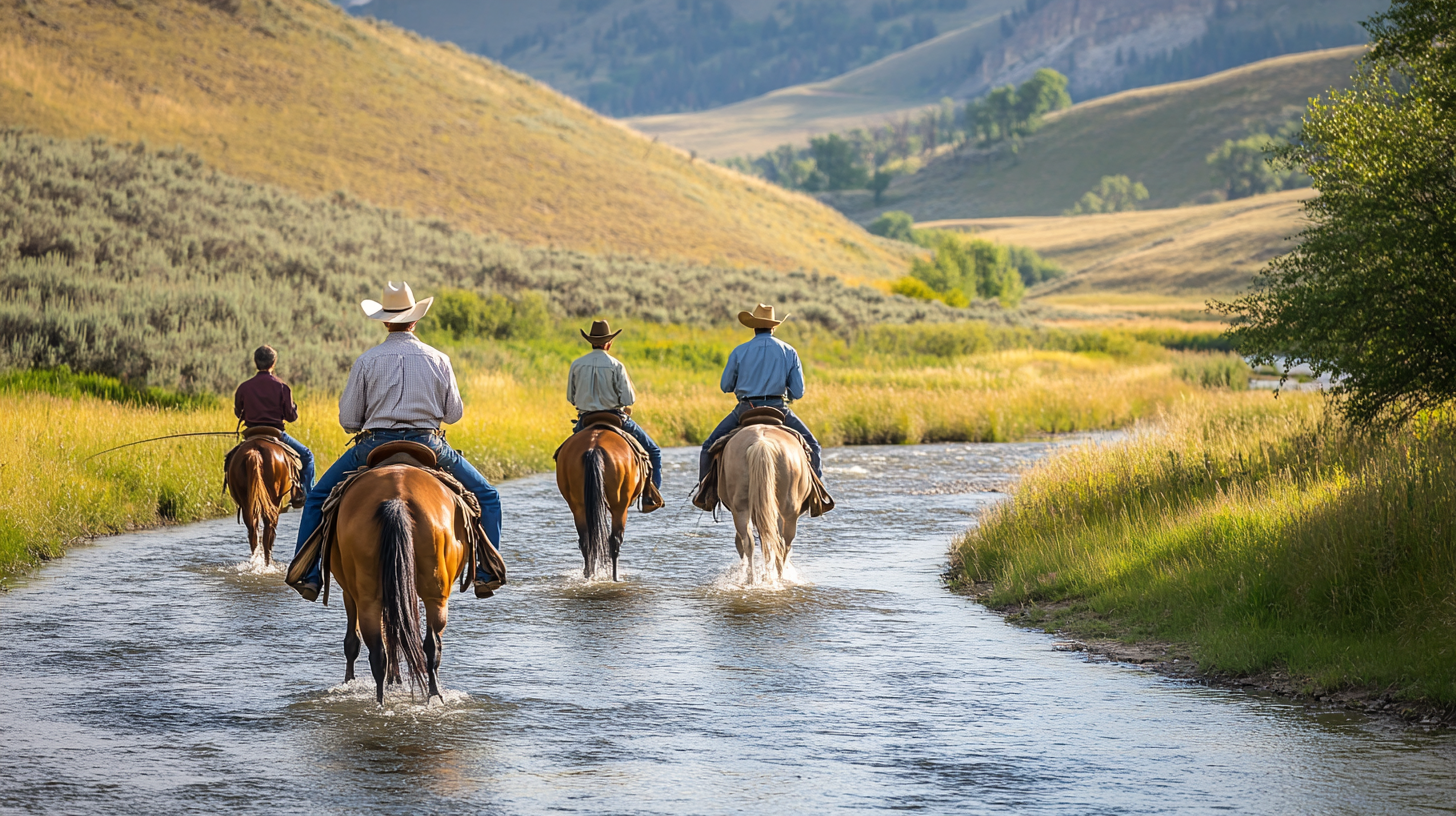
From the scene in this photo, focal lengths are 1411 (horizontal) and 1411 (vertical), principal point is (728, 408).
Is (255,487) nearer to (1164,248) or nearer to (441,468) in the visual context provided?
(441,468)

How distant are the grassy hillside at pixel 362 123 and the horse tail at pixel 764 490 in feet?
153

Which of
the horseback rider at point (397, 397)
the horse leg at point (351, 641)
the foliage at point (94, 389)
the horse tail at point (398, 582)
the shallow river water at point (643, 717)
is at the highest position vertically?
the foliage at point (94, 389)

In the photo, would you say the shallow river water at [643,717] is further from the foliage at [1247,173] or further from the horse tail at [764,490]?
the foliage at [1247,173]

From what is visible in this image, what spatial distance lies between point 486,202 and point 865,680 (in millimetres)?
63132

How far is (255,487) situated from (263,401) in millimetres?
979

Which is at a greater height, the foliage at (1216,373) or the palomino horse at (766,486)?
the foliage at (1216,373)

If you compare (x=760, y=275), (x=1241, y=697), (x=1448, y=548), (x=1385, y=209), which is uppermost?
(x=760, y=275)

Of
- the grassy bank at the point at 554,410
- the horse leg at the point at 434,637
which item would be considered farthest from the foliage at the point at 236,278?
the horse leg at the point at 434,637

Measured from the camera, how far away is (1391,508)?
1077cm

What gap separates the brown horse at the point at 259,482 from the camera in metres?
14.9

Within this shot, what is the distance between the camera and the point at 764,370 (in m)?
14.3

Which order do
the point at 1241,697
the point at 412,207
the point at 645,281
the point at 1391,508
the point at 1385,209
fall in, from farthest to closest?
A: the point at 412,207 < the point at 645,281 < the point at 1385,209 < the point at 1391,508 < the point at 1241,697

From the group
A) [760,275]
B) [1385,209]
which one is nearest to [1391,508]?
[1385,209]

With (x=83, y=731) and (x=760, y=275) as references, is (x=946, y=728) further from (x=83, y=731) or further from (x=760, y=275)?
(x=760, y=275)
